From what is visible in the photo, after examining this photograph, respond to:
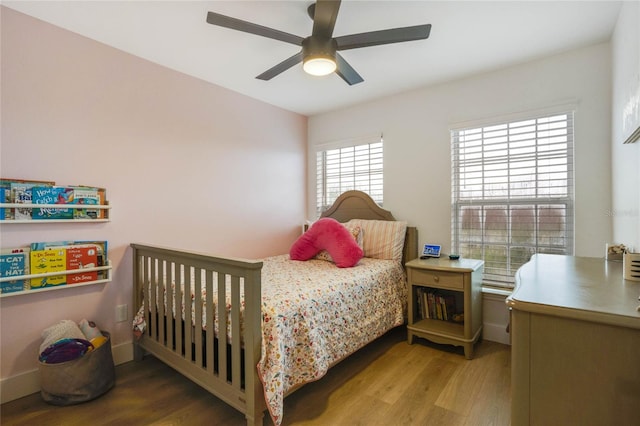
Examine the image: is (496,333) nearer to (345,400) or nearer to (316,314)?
(345,400)

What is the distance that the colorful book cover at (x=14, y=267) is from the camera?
5.77ft

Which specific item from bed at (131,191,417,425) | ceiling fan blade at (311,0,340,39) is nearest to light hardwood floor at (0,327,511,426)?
bed at (131,191,417,425)

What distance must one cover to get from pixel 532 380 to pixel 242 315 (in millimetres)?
1216

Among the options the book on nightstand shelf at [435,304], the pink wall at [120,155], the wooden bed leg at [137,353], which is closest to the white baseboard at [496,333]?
the book on nightstand shelf at [435,304]

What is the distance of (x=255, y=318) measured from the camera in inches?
58.2

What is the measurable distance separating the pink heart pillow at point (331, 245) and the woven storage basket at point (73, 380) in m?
1.58

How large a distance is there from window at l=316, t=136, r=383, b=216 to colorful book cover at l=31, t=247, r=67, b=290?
2.47 metres

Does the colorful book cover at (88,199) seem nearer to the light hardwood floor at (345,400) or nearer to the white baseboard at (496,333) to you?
the light hardwood floor at (345,400)

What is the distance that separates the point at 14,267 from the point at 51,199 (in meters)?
0.43

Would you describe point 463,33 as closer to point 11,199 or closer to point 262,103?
point 262,103

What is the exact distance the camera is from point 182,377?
6.88 ft

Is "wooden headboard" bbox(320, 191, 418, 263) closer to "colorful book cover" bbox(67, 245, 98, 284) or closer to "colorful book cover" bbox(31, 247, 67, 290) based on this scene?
"colorful book cover" bbox(67, 245, 98, 284)

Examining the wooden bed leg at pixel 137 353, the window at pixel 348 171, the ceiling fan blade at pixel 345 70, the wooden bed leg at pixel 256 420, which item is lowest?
the wooden bed leg at pixel 137 353

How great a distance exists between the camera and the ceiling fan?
1572 mm
